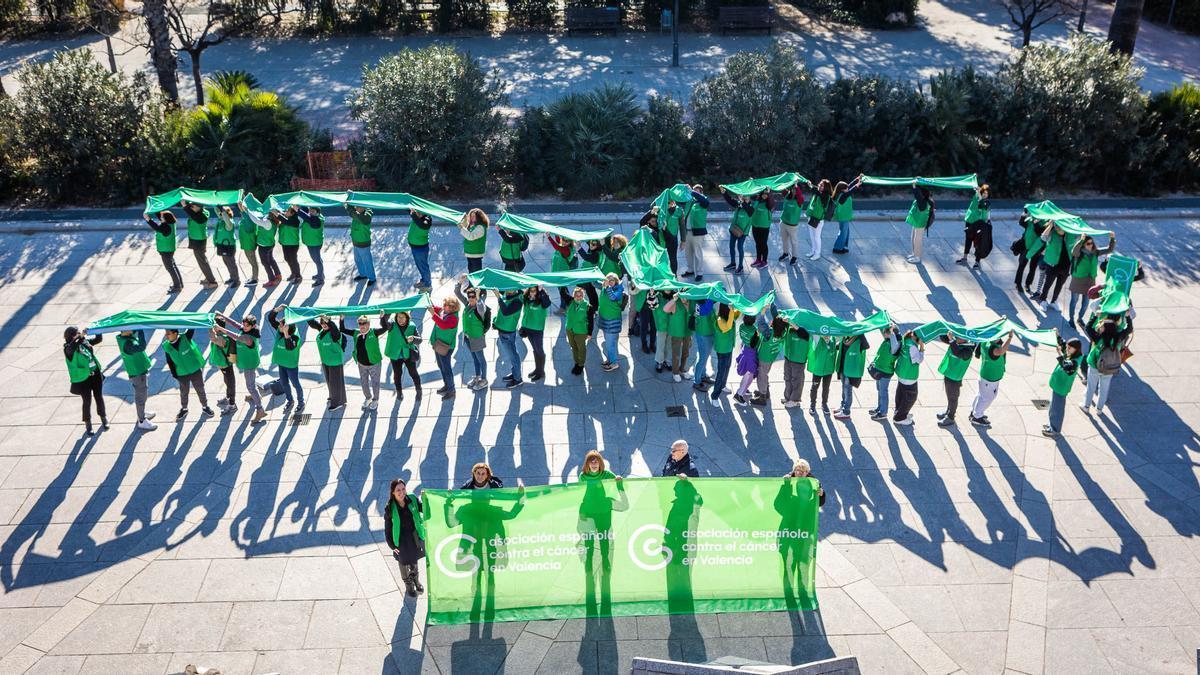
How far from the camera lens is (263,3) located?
28.8m

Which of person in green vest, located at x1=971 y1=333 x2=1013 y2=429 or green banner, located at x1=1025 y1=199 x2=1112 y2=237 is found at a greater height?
green banner, located at x1=1025 y1=199 x2=1112 y2=237

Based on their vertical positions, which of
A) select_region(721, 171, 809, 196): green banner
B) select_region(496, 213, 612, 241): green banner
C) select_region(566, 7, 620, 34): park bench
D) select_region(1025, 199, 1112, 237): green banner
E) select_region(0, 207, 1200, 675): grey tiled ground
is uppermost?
select_region(566, 7, 620, 34): park bench

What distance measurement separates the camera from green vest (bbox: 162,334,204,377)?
40.3 ft

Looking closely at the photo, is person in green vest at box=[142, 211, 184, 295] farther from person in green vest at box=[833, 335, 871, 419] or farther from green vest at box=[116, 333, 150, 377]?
person in green vest at box=[833, 335, 871, 419]

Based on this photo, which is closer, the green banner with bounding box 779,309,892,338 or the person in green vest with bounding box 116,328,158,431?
the person in green vest with bounding box 116,328,158,431

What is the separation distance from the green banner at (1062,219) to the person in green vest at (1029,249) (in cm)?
10

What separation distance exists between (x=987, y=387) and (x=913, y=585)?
3.34 meters

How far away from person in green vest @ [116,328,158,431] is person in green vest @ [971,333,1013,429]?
1025 centimetres

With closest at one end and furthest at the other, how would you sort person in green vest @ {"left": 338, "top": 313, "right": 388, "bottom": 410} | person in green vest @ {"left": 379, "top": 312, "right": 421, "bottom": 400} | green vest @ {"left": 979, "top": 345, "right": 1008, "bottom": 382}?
green vest @ {"left": 979, "top": 345, "right": 1008, "bottom": 382}
person in green vest @ {"left": 338, "top": 313, "right": 388, "bottom": 410}
person in green vest @ {"left": 379, "top": 312, "right": 421, "bottom": 400}

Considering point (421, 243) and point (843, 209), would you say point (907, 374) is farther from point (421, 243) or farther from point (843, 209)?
point (421, 243)

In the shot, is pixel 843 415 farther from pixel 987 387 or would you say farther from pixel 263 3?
pixel 263 3

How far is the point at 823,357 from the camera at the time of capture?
12445 millimetres

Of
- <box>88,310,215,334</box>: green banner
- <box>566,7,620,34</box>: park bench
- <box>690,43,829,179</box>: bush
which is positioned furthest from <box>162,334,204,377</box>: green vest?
<box>566,7,620,34</box>: park bench

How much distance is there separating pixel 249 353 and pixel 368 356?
58.1 inches
